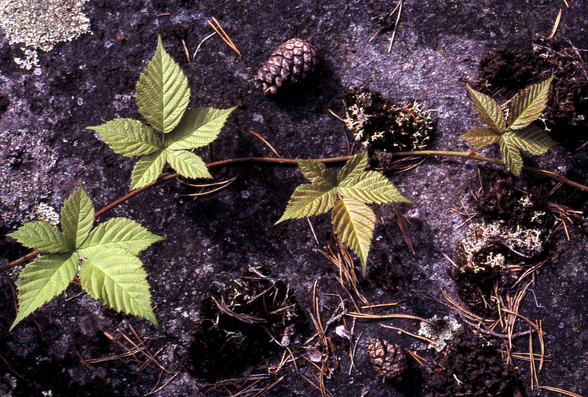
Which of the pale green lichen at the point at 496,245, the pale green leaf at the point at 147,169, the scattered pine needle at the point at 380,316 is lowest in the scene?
the scattered pine needle at the point at 380,316

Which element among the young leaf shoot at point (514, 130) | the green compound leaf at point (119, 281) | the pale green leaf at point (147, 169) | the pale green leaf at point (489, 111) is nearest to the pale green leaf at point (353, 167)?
the young leaf shoot at point (514, 130)

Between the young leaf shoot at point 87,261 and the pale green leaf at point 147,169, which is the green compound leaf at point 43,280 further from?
the pale green leaf at point 147,169

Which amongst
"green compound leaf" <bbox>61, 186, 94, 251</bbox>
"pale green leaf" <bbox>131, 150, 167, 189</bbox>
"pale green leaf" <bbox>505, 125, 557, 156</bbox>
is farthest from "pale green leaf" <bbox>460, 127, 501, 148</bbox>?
"green compound leaf" <bbox>61, 186, 94, 251</bbox>

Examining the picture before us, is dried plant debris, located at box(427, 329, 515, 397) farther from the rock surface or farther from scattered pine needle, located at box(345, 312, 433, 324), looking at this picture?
scattered pine needle, located at box(345, 312, 433, 324)

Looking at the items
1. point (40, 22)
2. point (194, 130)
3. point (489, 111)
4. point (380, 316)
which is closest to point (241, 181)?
point (194, 130)

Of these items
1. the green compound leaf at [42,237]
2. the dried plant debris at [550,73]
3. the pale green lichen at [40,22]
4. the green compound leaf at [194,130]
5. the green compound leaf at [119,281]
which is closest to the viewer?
the green compound leaf at [119,281]
